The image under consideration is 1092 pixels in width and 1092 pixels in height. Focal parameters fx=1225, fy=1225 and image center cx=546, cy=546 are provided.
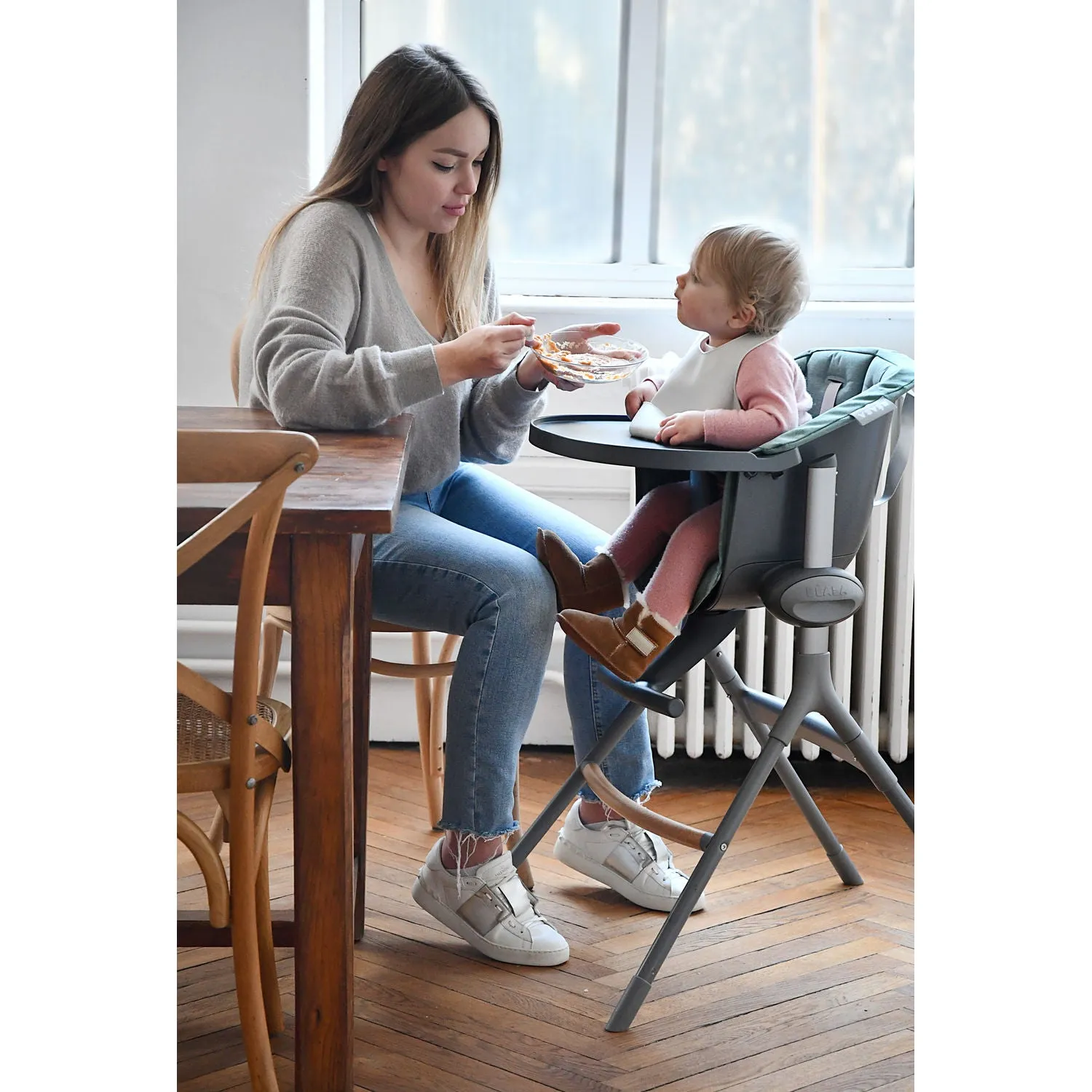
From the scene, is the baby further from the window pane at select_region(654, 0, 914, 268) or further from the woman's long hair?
the window pane at select_region(654, 0, 914, 268)

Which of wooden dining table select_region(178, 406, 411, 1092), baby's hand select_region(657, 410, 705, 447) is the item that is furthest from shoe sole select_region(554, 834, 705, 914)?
baby's hand select_region(657, 410, 705, 447)

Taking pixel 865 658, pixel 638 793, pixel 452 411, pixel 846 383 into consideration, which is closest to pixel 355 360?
pixel 452 411

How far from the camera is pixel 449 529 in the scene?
1.79 meters

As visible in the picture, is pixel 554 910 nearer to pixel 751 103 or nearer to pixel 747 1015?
pixel 747 1015

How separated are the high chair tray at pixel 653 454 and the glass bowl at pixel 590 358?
13 centimetres

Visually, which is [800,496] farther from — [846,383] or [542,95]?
[542,95]

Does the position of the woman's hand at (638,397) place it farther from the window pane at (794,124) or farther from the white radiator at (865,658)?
the window pane at (794,124)

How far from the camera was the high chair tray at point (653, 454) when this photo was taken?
1.48 m

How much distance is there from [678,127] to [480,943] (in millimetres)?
1879

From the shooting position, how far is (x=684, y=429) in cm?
159

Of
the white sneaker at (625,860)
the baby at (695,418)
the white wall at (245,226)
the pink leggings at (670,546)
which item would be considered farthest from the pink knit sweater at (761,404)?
the white wall at (245,226)
